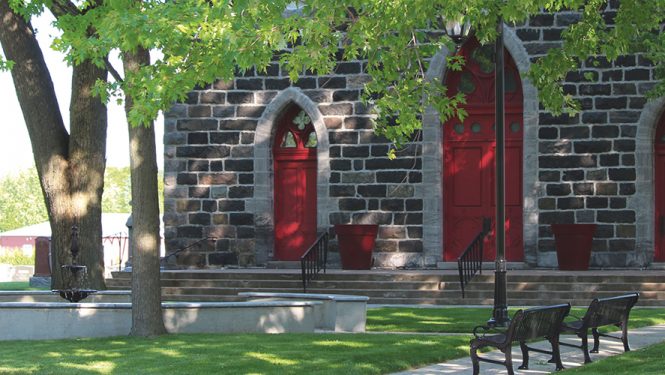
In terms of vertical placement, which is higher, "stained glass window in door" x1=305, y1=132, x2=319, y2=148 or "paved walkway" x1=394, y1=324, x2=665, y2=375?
"stained glass window in door" x1=305, y1=132, x2=319, y2=148

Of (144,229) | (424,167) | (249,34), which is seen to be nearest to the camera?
(249,34)

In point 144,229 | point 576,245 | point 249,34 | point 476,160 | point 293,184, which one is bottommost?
point 576,245

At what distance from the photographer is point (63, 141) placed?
69.1 ft

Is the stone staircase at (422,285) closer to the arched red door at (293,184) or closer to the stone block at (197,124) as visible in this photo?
the arched red door at (293,184)

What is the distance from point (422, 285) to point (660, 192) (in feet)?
17.0

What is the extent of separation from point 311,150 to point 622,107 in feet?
20.2

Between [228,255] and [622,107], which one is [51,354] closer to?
[228,255]

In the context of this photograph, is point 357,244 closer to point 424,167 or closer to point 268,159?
point 424,167

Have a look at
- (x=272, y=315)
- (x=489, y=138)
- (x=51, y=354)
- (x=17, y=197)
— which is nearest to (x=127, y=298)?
(x=272, y=315)

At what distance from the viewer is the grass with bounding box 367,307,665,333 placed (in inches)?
709

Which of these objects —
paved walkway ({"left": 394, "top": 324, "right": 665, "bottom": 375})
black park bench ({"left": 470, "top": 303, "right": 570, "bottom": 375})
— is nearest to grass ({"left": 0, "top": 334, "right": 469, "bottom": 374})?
paved walkway ({"left": 394, "top": 324, "right": 665, "bottom": 375})

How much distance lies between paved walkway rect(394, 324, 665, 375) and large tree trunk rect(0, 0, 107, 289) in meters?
7.89

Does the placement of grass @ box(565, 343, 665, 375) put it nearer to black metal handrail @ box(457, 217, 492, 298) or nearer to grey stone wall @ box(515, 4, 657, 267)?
black metal handrail @ box(457, 217, 492, 298)

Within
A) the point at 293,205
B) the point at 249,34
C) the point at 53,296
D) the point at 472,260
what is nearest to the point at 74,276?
the point at 53,296
